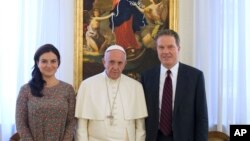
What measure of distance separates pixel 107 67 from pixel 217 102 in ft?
5.56

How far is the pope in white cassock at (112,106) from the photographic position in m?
2.76

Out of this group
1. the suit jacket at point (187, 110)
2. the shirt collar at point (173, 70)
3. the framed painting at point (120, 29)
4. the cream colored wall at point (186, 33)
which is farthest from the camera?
the cream colored wall at point (186, 33)

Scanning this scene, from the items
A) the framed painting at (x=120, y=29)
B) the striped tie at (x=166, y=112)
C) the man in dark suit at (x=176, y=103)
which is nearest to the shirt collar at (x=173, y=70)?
the man in dark suit at (x=176, y=103)

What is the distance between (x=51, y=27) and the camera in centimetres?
395

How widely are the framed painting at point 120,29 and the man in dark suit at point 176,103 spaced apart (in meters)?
1.17

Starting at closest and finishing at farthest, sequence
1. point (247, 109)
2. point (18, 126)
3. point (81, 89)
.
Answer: point (18, 126) → point (81, 89) → point (247, 109)

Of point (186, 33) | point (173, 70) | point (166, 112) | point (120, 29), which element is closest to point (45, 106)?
point (166, 112)

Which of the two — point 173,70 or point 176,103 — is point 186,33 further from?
point 176,103

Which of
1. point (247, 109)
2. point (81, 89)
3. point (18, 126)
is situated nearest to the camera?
point (18, 126)

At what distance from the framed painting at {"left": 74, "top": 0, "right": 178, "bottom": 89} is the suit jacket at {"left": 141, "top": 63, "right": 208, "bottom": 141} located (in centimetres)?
122

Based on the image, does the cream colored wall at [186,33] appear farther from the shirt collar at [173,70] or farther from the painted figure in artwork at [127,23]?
the shirt collar at [173,70]

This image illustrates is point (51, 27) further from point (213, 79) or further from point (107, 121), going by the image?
point (213, 79)

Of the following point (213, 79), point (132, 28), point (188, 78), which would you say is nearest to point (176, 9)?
point (132, 28)

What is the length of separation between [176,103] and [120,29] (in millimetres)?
1527
